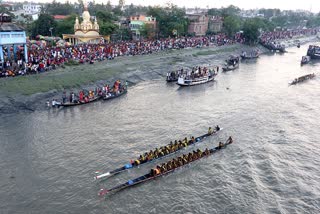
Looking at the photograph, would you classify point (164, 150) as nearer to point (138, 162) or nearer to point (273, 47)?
point (138, 162)

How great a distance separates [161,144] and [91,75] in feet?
70.2

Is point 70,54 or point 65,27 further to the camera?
point 65,27

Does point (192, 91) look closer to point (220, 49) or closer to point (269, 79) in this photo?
point (269, 79)

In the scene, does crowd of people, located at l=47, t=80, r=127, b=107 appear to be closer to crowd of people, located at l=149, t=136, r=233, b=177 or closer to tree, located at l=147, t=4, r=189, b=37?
crowd of people, located at l=149, t=136, r=233, b=177

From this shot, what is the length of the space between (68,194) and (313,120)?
3047cm

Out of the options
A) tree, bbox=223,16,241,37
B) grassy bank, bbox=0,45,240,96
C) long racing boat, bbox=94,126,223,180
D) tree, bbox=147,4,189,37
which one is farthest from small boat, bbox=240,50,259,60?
long racing boat, bbox=94,126,223,180

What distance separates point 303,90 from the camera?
53.7 m

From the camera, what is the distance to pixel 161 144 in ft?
101

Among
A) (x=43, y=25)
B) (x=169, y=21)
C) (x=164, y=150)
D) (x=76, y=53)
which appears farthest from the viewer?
(x=169, y=21)

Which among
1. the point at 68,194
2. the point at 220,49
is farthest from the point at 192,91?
the point at 220,49

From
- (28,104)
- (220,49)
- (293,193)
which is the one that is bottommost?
(293,193)

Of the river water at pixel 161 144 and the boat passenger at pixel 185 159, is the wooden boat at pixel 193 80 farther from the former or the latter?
the boat passenger at pixel 185 159

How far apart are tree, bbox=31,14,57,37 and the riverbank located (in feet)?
85.9

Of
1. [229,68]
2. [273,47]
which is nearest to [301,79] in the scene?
[229,68]
